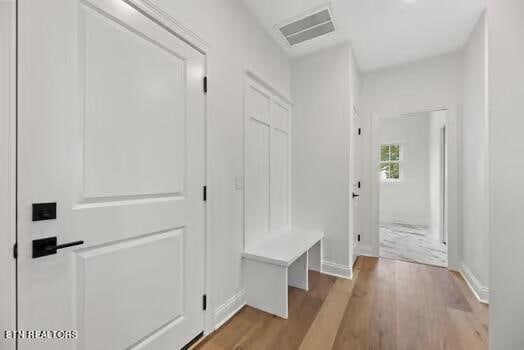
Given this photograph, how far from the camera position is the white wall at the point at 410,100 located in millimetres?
3023

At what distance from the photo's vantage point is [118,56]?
1.20 metres

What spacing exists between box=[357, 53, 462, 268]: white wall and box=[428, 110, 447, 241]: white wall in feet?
3.20

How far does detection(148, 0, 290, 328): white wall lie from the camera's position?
1.75 m

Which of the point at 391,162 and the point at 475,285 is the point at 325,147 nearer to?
the point at 475,285

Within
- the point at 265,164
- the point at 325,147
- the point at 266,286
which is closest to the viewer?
the point at 266,286

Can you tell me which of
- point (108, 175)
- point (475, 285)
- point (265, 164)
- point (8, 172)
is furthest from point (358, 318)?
point (8, 172)

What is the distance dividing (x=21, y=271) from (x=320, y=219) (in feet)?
8.56

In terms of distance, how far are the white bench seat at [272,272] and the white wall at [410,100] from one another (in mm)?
1549

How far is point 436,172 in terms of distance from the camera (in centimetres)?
478

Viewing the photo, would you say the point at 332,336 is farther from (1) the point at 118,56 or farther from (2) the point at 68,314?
(1) the point at 118,56

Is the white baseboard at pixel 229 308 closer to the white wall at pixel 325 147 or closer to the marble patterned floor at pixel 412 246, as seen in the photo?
the white wall at pixel 325 147

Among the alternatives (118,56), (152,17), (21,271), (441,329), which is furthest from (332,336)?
(152,17)

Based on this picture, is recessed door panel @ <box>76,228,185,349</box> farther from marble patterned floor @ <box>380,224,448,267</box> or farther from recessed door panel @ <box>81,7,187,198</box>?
marble patterned floor @ <box>380,224,448,267</box>

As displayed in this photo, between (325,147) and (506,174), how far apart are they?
187 centimetres
